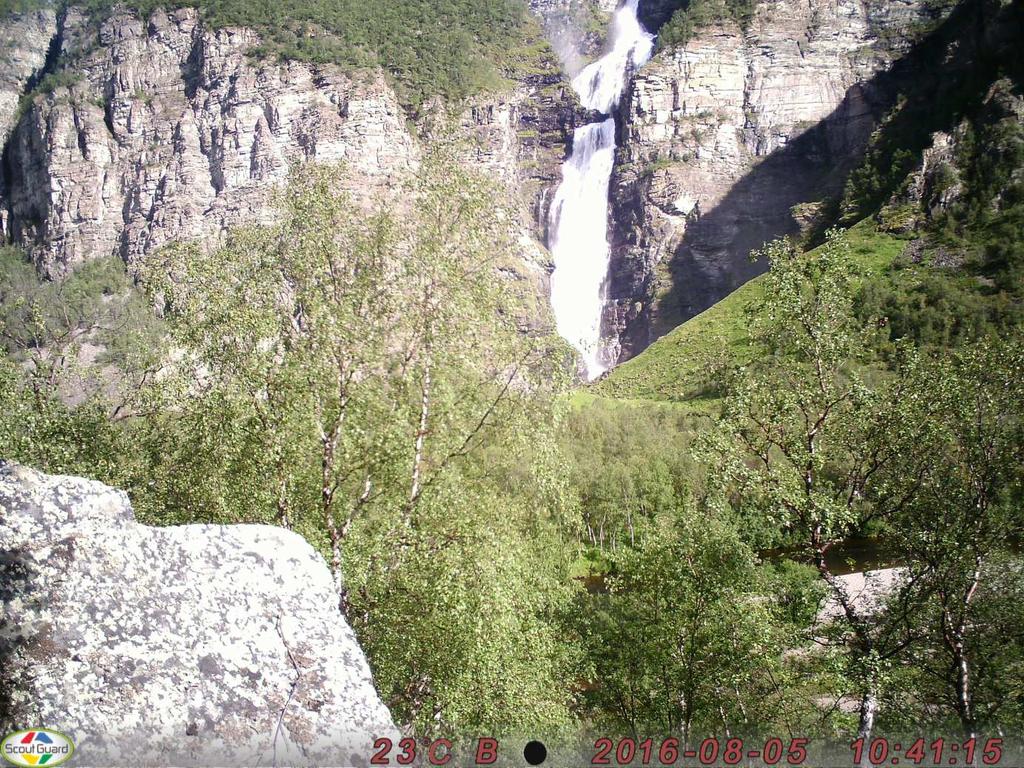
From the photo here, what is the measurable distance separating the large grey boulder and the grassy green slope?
274 ft

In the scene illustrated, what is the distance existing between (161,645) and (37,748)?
943 millimetres

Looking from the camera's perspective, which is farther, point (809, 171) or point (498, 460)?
point (809, 171)

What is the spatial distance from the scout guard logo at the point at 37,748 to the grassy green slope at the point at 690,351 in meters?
84.7

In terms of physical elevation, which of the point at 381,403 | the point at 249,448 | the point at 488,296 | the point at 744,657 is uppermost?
the point at 488,296

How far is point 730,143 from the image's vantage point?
616 feet

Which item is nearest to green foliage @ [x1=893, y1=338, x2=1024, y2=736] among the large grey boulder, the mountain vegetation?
the mountain vegetation

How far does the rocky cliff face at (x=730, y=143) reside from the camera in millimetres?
173500

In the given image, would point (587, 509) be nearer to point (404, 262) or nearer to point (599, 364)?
point (404, 262)

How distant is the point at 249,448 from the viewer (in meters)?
12.1

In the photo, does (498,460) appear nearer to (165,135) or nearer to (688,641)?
(688,641)

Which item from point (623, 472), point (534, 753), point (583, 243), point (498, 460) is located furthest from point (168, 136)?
point (534, 753)

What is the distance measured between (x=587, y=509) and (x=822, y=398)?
43886 mm

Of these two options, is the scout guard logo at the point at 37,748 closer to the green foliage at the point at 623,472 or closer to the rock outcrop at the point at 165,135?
the green foliage at the point at 623,472

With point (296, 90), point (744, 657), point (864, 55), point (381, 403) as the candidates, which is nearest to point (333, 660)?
point (381, 403)
